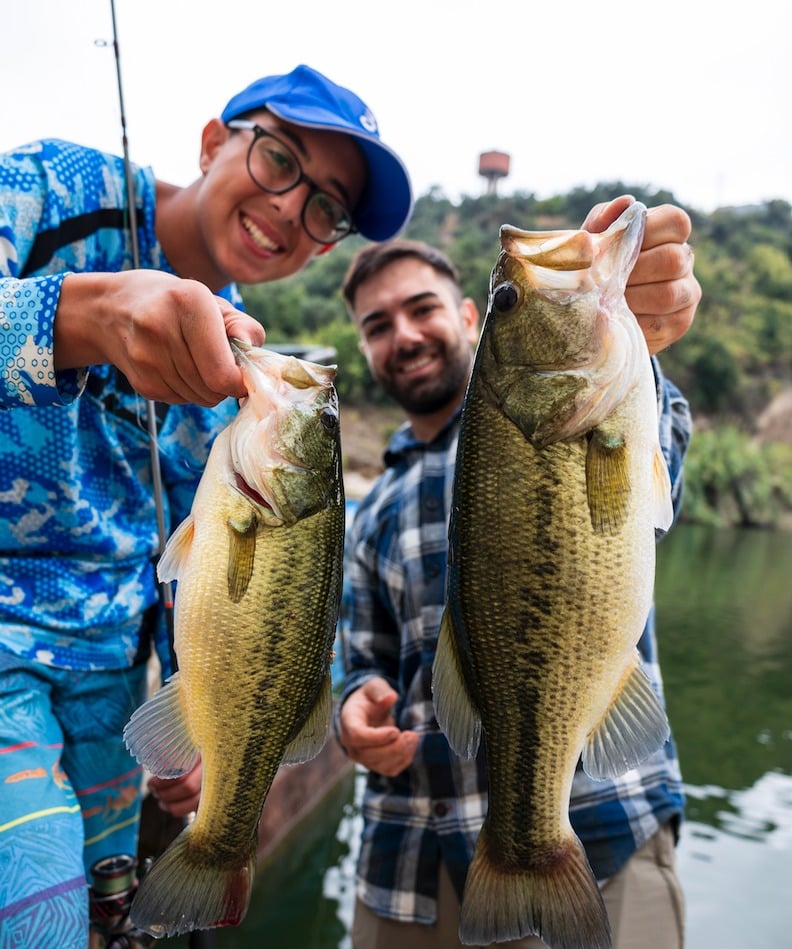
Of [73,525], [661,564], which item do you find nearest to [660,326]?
[73,525]

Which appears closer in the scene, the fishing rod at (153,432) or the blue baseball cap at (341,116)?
the fishing rod at (153,432)

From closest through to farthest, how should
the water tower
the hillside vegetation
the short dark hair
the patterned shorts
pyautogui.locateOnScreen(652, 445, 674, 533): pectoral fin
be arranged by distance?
pyautogui.locateOnScreen(652, 445, 674, 533): pectoral fin → the patterned shorts → the short dark hair → the hillside vegetation → the water tower

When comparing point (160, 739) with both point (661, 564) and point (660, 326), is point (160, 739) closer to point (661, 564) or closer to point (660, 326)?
point (660, 326)

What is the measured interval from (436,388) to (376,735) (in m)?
1.54

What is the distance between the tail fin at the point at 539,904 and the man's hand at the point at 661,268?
1.09 m

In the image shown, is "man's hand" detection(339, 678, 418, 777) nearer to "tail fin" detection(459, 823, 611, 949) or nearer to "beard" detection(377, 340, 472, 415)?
"tail fin" detection(459, 823, 611, 949)

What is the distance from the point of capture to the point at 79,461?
79.0 inches

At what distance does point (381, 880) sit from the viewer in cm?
266

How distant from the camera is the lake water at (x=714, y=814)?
515 centimetres

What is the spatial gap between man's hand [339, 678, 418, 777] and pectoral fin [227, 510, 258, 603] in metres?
0.95

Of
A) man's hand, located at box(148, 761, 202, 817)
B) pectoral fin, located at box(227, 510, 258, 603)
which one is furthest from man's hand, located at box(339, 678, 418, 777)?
pectoral fin, located at box(227, 510, 258, 603)

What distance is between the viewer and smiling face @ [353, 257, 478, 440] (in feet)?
10.6

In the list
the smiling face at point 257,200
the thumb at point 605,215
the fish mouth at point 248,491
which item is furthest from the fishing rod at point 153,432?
the thumb at point 605,215

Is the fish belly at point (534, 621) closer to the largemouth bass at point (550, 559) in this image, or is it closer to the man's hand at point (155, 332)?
the largemouth bass at point (550, 559)
